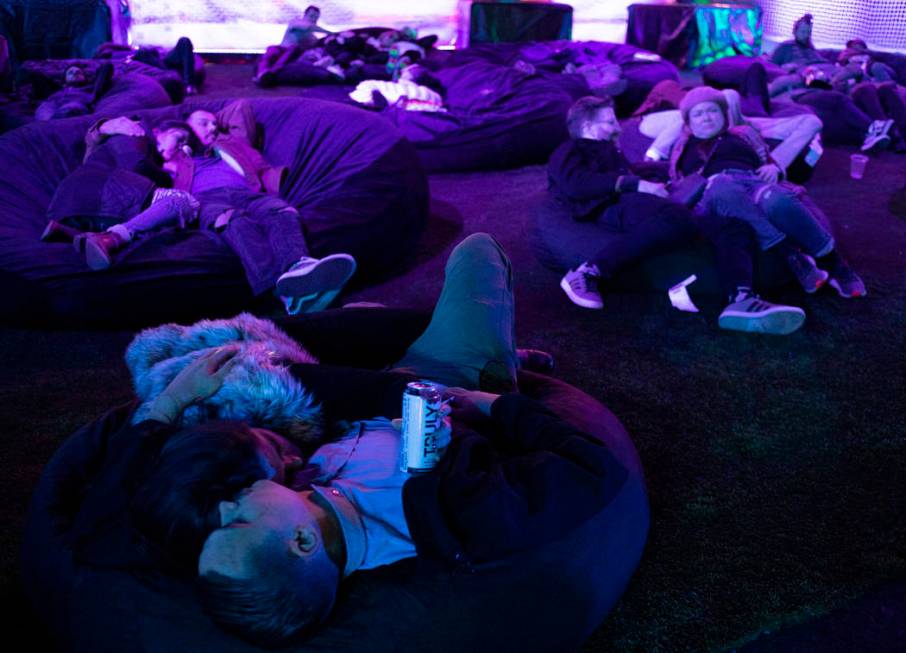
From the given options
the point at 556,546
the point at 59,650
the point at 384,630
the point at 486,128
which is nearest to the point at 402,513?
the point at 384,630

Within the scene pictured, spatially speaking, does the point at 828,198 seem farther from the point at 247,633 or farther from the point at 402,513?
the point at 247,633

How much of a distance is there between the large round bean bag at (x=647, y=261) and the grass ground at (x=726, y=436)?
0.08 m

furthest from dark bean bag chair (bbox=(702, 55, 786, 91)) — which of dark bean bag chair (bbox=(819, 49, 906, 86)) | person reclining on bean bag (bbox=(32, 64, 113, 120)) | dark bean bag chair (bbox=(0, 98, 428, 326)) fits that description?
person reclining on bean bag (bbox=(32, 64, 113, 120))

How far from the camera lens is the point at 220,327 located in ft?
6.63

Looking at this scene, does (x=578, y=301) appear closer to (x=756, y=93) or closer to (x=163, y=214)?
(x=163, y=214)

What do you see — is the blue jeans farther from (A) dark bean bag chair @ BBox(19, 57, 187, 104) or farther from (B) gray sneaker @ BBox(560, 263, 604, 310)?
(A) dark bean bag chair @ BBox(19, 57, 187, 104)

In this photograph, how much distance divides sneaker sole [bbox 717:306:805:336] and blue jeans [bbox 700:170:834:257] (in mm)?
415

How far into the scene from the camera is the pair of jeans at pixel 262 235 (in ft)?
10.1

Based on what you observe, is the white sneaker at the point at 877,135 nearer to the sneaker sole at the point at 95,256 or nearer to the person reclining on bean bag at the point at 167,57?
the sneaker sole at the point at 95,256

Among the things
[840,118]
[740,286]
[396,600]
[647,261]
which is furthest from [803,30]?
[396,600]

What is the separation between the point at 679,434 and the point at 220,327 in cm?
137

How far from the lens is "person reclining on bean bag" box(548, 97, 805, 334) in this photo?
3.04 m

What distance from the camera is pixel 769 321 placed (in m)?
2.95

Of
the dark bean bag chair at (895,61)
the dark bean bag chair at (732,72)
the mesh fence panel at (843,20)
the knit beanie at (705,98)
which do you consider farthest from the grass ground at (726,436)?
the mesh fence panel at (843,20)
